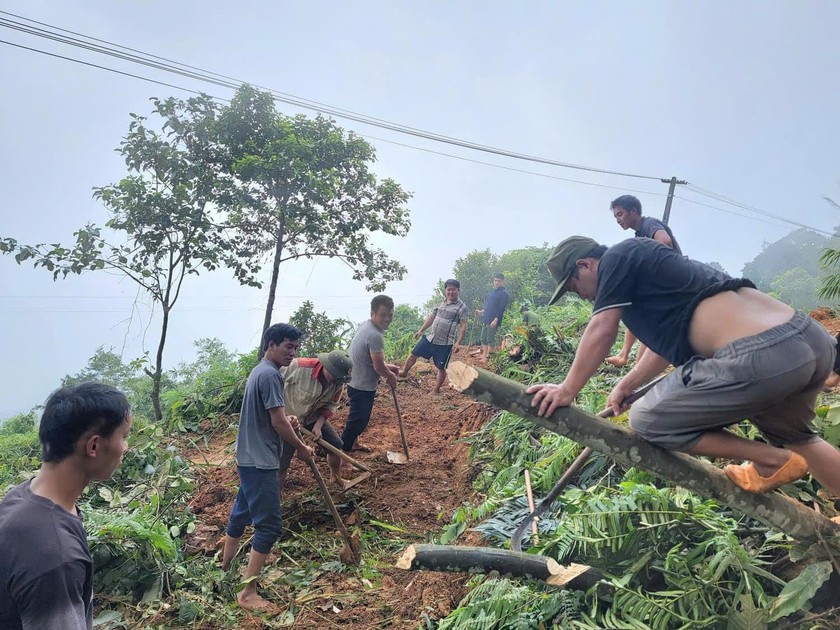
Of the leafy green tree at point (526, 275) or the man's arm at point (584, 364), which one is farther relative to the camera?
the leafy green tree at point (526, 275)

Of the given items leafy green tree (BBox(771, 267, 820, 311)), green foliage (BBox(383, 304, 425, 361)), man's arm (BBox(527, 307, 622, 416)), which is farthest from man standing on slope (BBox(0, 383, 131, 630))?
leafy green tree (BBox(771, 267, 820, 311))

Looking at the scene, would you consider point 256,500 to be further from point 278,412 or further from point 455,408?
point 455,408

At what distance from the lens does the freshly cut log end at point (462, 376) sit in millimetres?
1910

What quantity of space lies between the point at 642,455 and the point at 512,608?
4.16 ft

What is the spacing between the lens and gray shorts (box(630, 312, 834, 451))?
6.13 ft

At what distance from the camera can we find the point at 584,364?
202 centimetres

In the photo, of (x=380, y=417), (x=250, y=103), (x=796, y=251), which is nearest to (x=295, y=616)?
(x=380, y=417)

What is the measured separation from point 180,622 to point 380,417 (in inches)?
191

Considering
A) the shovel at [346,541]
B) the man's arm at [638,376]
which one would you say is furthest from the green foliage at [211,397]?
the man's arm at [638,376]

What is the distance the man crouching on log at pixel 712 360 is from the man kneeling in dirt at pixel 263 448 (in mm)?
2412

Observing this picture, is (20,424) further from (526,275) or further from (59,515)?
(59,515)

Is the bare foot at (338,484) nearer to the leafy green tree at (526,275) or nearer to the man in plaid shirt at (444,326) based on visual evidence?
the man in plaid shirt at (444,326)

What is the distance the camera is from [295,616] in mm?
3576

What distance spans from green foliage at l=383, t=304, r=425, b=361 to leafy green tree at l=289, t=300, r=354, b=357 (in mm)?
2202
